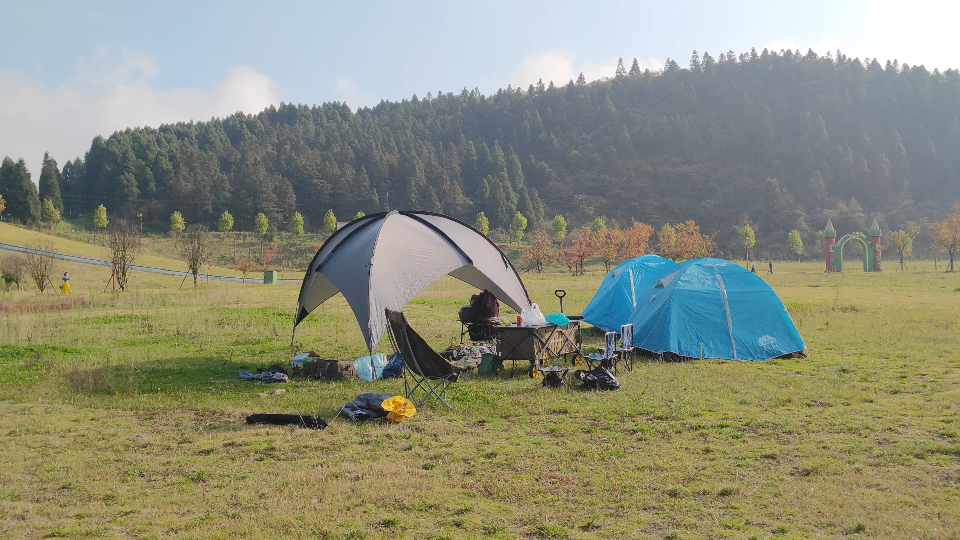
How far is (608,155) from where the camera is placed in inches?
4606

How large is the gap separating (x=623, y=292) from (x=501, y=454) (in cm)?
899

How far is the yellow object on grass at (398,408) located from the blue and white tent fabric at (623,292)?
24.3 feet

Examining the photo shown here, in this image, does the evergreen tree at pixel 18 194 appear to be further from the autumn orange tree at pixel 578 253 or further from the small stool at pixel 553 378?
the small stool at pixel 553 378

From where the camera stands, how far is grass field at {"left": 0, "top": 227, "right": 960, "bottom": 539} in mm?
4281

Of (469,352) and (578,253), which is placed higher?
(578,253)

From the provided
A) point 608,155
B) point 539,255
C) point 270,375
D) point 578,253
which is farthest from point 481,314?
point 608,155

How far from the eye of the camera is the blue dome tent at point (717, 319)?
35.6 feet

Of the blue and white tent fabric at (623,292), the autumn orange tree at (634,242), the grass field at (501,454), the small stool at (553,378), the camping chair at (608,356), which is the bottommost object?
the grass field at (501,454)

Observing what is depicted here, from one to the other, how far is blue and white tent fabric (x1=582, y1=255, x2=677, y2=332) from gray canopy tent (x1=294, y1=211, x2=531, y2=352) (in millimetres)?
3680

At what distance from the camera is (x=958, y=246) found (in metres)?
46.6

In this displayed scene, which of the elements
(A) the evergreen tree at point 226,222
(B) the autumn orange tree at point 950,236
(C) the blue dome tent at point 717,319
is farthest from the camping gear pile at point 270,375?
(A) the evergreen tree at point 226,222

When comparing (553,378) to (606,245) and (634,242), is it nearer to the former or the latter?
(606,245)

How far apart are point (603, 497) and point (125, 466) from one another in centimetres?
419

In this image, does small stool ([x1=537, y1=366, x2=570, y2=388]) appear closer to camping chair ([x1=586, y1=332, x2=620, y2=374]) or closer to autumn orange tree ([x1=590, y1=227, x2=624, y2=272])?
camping chair ([x1=586, y1=332, x2=620, y2=374])
